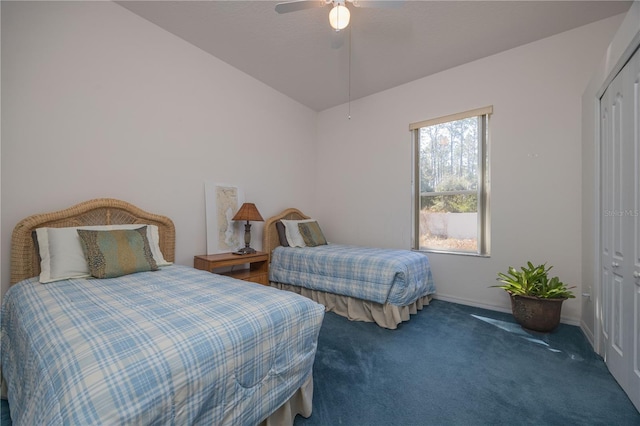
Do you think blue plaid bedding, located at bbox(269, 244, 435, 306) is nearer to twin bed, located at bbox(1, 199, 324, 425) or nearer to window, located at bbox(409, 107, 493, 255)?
window, located at bbox(409, 107, 493, 255)

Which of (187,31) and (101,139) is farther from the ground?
(187,31)

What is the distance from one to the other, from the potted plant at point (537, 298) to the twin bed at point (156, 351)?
2.13m

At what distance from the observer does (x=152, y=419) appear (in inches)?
32.0

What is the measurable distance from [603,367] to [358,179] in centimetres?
313

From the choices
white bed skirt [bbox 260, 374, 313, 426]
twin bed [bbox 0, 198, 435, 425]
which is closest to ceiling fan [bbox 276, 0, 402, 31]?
twin bed [bbox 0, 198, 435, 425]

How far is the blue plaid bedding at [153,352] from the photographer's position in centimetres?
79

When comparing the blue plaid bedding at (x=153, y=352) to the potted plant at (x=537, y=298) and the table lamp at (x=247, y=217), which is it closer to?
the table lamp at (x=247, y=217)

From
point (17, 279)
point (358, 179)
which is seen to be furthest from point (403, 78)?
point (17, 279)

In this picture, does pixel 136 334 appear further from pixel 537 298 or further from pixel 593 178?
pixel 593 178

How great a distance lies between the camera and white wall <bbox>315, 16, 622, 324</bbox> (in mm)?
2691

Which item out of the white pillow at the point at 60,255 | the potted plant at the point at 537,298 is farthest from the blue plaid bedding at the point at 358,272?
the white pillow at the point at 60,255

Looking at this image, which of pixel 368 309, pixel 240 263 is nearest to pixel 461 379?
pixel 368 309

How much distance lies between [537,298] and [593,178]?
3.62ft

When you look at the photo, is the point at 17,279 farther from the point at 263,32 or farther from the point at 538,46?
the point at 538,46
